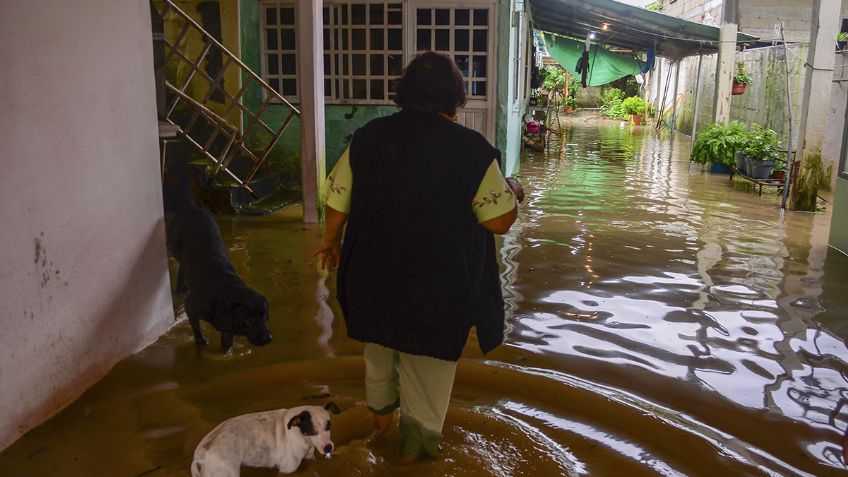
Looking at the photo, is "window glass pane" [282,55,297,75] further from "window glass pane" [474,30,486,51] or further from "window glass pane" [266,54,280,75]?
"window glass pane" [474,30,486,51]

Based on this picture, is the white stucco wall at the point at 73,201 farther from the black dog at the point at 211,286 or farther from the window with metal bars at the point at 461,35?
the window with metal bars at the point at 461,35

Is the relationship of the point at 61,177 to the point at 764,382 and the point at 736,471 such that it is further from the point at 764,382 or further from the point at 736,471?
the point at 764,382

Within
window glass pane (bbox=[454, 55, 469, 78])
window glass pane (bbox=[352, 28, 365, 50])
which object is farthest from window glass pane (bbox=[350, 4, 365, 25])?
window glass pane (bbox=[454, 55, 469, 78])

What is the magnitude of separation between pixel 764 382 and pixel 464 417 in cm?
176

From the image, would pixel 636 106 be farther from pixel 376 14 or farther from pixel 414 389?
pixel 414 389

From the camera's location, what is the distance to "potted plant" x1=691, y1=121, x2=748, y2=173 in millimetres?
12109

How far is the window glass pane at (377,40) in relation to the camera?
10227 millimetres

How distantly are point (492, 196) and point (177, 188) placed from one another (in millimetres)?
3368

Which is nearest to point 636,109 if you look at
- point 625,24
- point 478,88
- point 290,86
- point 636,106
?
point 636,106

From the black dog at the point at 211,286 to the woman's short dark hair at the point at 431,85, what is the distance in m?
1.79

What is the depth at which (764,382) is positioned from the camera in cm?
393

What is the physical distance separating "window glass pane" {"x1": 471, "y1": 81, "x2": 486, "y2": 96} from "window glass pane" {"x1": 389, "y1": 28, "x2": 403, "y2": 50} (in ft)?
3.90

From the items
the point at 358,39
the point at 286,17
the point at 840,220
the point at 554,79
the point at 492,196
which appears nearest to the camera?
the point at 492,196

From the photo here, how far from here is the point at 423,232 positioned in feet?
8.84
